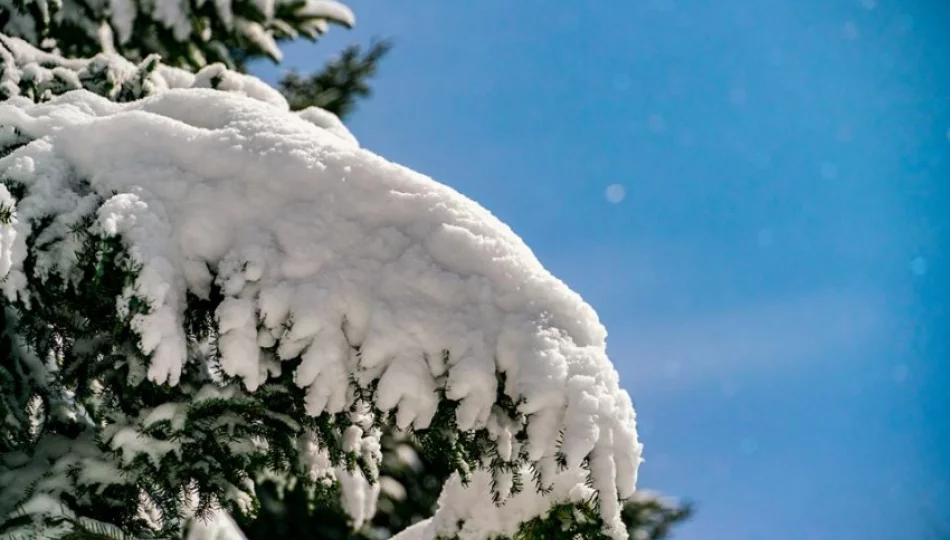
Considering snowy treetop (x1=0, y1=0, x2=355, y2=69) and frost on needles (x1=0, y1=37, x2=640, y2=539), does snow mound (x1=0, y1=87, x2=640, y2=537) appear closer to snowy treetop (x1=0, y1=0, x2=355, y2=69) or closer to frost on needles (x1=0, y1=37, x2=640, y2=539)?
frost on needles (x1=0, y1=37, x2=640, y2=539)

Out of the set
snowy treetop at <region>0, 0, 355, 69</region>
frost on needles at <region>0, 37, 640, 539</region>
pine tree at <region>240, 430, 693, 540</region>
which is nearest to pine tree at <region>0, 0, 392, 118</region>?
snowy treetop at <region>0, 0, 355, 69</region>

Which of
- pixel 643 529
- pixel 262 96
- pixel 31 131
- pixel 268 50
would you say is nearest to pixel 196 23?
pixel 268 50

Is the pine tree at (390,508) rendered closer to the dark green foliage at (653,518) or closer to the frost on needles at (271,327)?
the dark green foliage at (653,518)

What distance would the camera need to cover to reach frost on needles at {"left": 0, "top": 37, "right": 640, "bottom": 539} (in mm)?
1721

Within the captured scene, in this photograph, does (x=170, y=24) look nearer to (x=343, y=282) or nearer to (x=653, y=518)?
(x=343, y=282)

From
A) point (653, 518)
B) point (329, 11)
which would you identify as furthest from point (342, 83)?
point (653, 518)

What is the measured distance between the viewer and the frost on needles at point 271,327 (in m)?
1.72

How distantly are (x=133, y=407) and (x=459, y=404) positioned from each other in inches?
37.0

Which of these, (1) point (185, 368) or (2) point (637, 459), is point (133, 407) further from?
(2) point (637, 459)

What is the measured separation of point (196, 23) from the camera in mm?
4199

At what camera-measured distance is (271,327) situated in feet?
5.78

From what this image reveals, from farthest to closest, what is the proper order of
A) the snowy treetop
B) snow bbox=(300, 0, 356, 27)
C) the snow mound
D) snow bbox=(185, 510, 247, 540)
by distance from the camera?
1. snow bbox=(300, 0, 356, 27)
2. the snowy treetop
3. snow bbox=(185, 510, 247, 540)
4. the snow mound

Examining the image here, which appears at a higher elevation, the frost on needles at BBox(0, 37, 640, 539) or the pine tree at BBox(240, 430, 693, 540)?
the pine tree at BBox(240, 430, 693, 540)

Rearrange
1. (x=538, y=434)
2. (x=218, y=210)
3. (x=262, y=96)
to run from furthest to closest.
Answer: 1. (x=262, y=96)
2. (x=218, y=210)
3. (x=538, y=434)
